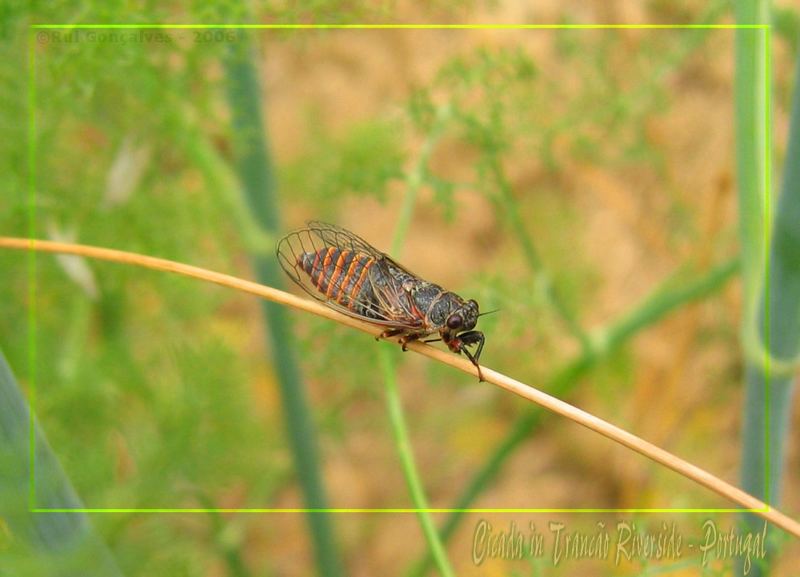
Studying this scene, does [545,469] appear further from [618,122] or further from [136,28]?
[136,28]

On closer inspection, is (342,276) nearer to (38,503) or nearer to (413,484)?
(413,484)

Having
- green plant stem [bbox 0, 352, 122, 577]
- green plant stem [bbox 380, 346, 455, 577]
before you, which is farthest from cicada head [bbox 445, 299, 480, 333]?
green plant stem [bbox 0, 352, 122, 577]

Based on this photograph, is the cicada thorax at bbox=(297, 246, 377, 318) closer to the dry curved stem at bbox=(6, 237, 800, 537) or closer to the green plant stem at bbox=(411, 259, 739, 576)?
the dry curved stem at bbox=(6, 237, 800, 537)

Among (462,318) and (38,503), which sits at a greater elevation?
(462,318)

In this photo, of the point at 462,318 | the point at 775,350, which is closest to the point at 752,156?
the point at 775,350

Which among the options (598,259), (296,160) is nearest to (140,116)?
(296,160)
